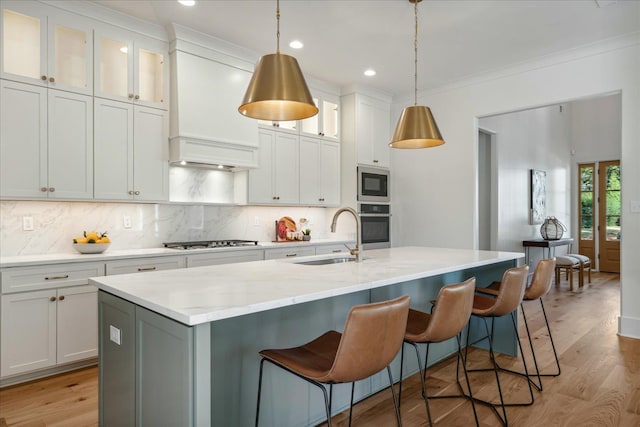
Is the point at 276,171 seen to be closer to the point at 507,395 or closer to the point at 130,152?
the point at 130,152

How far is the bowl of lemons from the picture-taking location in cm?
314

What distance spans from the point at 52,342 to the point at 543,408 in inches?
129

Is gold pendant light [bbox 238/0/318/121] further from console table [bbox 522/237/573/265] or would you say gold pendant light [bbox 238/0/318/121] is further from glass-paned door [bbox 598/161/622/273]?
glass-paned door [bbox 598/161/622/273]

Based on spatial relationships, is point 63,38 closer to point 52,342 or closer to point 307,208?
point 52,342

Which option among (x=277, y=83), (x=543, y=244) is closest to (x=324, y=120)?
(x=277, y=83)

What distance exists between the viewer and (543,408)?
2.43m

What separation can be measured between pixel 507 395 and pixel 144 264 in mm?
2810

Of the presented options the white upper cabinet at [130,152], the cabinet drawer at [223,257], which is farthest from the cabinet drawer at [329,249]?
the white upper cabinet at [130,152]

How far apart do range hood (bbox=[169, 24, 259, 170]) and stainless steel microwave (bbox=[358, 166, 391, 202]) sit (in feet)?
5.05

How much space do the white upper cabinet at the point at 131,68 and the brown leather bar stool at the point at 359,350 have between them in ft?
Result: 9.13

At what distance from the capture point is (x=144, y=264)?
3273 mm

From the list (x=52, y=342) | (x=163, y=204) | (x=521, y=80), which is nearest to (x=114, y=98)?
(x=163, y=204)

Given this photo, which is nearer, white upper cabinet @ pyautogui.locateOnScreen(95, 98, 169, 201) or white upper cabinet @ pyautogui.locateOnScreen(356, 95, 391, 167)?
white upper cabinet @ pyautogui.locateOnScreen(95, 98, 169, 201)

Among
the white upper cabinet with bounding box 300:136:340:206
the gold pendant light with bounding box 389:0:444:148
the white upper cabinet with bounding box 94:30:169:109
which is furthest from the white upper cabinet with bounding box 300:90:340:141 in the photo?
the gold pendant light with bounding box 389:0:444:148
